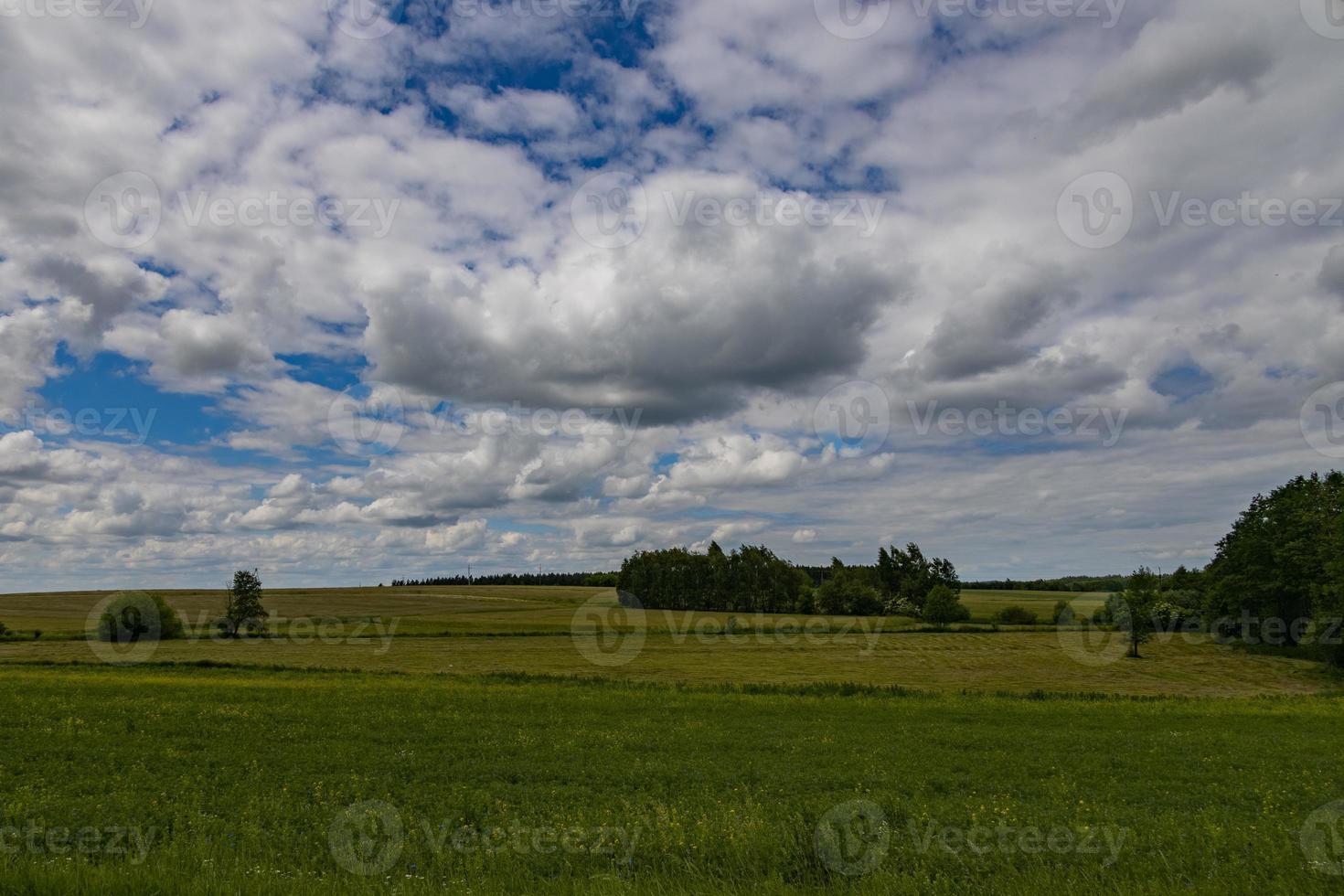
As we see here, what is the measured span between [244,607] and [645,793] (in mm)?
95206

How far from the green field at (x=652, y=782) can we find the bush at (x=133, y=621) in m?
28.5

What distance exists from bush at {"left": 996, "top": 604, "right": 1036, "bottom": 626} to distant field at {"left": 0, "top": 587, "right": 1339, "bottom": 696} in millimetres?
8383

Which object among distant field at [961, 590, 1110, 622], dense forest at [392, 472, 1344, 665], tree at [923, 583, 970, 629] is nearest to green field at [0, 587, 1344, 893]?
dense forest at [392, 472, 1344, 665]

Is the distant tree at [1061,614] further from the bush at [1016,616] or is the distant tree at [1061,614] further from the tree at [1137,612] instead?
the tree at [1137,612]

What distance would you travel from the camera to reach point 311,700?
118 feet

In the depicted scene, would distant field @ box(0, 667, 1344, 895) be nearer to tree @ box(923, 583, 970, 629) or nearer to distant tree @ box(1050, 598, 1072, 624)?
distant tree @ box(1050, 598, 1072, 624)

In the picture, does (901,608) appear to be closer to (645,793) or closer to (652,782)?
(652,782)

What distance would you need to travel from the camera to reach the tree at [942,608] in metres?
130

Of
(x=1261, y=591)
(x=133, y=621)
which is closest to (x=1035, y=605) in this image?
(x=1261, y=591)

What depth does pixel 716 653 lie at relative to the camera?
7819cm

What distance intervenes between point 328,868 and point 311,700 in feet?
93.5

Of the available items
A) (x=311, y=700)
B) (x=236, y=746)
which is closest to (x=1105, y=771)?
(x=236, y=746)

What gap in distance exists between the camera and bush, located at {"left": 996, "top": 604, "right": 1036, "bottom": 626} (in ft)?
412

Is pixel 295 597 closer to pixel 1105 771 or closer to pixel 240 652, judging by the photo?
pixel 240 652
